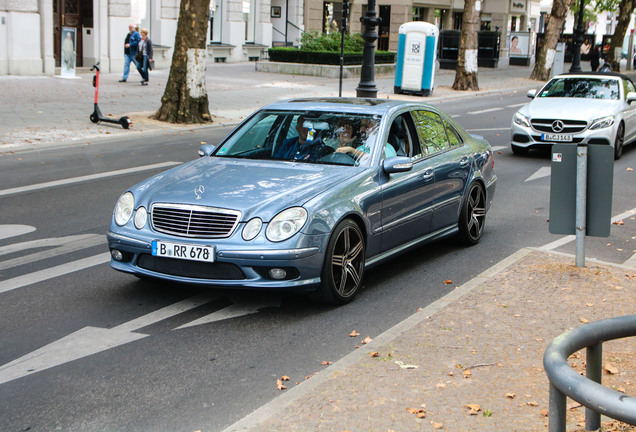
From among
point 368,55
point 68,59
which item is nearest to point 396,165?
point 368,55

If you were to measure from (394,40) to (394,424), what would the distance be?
53.8m

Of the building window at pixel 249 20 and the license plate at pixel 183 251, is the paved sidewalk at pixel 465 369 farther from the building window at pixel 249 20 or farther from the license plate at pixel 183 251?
the building window at pixel 249 20

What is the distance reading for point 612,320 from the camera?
305 cm

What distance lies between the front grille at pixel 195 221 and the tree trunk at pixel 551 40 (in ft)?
116

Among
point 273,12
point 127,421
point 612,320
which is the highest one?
point 273,12

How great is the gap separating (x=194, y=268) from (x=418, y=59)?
24.3 m

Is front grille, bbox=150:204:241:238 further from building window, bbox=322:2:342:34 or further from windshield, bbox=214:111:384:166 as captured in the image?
building window, bbox=322:2:342:34

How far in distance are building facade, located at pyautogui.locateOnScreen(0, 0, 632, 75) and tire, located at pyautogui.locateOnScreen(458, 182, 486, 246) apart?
19.4 metres

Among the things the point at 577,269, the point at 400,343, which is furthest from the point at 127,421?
the point at 577,269

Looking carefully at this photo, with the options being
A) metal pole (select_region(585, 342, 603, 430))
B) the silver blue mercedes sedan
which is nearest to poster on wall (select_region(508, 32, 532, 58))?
the silver blue mercedes sedan

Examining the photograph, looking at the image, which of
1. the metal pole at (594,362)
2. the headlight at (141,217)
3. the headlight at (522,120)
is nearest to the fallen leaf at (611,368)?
the metal pole at (594,362)

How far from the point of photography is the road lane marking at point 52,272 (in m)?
7.04

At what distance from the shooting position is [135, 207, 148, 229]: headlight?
255 inches

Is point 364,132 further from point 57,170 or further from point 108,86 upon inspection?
point 108,86
